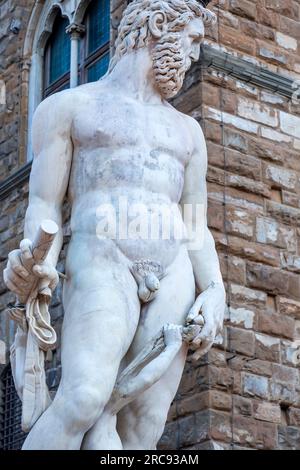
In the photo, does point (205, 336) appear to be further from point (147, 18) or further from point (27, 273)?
point (147, 18)

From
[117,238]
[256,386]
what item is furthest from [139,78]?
[256,386]

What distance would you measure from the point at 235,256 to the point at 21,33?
16.9ft

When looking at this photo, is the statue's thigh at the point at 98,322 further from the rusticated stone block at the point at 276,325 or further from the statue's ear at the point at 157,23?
the rusticated stone block at the point at 276,325

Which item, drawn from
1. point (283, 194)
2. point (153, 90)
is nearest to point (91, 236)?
point (153, 90)

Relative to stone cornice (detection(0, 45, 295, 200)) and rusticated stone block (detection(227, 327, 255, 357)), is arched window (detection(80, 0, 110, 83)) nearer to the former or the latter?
stone cornice (detection(0, 45, 295, 200))

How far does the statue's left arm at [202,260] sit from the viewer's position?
534 cm

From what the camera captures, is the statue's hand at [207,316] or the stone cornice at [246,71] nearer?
the statue's hand at [207,316]

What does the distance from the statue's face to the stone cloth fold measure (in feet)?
4.46

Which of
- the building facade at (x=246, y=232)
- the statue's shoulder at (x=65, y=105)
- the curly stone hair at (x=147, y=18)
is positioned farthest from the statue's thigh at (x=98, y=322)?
the building facade at (x=246, y=232)

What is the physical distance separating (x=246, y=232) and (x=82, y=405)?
475 centimetres

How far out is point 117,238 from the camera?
5.37 metres

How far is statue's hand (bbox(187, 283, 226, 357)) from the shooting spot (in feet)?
17.4

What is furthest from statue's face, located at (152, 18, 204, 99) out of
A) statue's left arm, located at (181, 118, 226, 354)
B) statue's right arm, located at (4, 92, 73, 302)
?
statue's right arm, located at (4, 92, 73, 302)

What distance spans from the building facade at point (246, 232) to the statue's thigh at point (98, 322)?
135 inches
